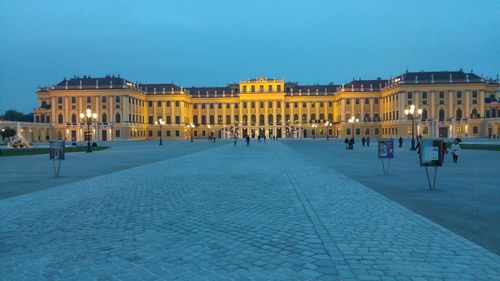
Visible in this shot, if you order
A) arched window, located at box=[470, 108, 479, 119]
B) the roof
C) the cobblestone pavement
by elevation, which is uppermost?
the roof

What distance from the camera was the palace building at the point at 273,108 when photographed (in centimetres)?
8812

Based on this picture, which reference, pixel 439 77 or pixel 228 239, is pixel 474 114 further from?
pixel 228 239

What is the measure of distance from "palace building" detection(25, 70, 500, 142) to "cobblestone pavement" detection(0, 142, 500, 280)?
68.9 m

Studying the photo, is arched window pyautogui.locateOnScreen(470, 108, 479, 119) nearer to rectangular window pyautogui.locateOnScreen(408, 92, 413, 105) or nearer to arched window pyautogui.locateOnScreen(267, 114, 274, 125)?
rectangular window pyautogui.locateOnScreen(408, 92, 413, 105)

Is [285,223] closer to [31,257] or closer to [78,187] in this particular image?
[31,257]

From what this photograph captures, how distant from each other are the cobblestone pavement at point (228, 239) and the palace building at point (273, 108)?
226ft

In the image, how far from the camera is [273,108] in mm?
111250

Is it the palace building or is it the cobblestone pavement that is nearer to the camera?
the cobblestone pavement

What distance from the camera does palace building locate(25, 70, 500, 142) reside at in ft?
289

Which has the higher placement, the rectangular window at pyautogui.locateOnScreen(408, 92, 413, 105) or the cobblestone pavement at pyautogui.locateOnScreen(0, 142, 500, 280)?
the rectangular window at pyautogui.locateOnScreen(408, 92, 413, 105)

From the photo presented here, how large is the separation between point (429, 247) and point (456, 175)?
1087 centimetres

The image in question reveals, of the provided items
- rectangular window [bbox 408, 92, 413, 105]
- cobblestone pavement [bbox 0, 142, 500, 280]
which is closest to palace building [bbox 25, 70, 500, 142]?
rectangular window [bbox 408, 92, 413, 105]

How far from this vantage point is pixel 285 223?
7.52 meters

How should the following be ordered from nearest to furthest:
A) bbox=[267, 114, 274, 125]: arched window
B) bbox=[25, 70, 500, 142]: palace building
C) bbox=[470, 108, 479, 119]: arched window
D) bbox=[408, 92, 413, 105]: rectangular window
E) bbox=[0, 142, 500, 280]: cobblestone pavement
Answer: bbox=[0, 142, 500, 280]: cobblestone pavement, bbox=[470, 108, 479, 119]: arched window, bbox=[25, 70, 500, 142]: palace building, bbox=[408, 92, 413, 105]: rectangular window, bbox=[267, 114, 274, 125]: arched window
